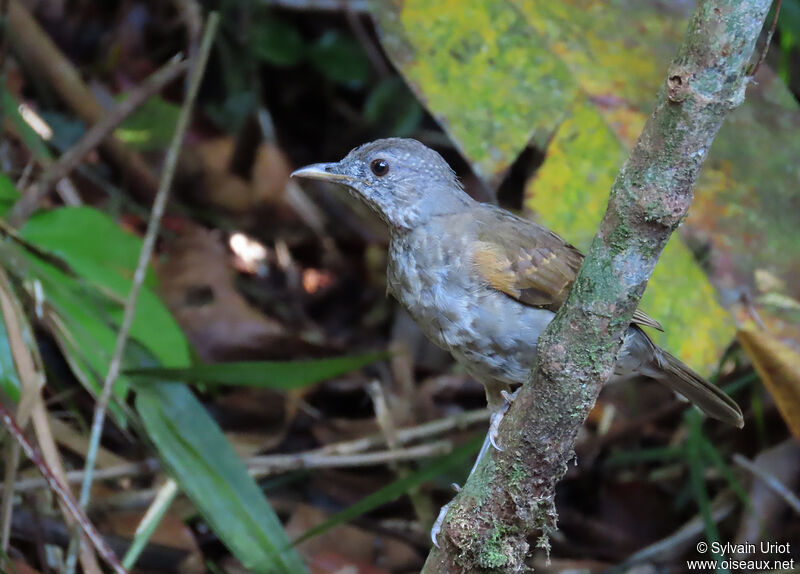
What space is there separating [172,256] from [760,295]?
2752 mm

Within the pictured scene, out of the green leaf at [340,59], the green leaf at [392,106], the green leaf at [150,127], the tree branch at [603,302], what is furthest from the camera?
the green leaf at [340,59]

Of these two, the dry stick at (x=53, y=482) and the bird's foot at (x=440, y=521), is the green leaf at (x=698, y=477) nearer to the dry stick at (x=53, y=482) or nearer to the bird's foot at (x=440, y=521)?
the bird's foot at (x=440, y=521)

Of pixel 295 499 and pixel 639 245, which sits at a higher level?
pixel 639 245

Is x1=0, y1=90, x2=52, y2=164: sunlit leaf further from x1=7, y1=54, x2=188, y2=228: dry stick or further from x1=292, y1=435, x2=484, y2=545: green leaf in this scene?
x1=292, y1=435, x2=484, y2=545: green leaf

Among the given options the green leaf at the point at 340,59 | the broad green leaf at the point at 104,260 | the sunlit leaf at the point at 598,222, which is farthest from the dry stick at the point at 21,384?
the green leaf at the point at 340,59

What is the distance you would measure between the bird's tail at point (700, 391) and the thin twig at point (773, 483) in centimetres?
86

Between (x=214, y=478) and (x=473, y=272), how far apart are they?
3.51 feet

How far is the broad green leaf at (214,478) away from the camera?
290 cm

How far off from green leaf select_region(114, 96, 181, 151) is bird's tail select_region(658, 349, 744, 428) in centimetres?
300

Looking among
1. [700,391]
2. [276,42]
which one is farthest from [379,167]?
[276,42]

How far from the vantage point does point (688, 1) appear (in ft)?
12.9

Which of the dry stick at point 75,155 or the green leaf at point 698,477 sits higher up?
the dry stick at point 75,155

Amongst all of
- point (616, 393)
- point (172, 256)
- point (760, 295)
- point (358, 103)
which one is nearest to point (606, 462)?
point (616, 393)

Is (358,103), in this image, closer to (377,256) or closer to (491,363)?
Answer: (377,256)
